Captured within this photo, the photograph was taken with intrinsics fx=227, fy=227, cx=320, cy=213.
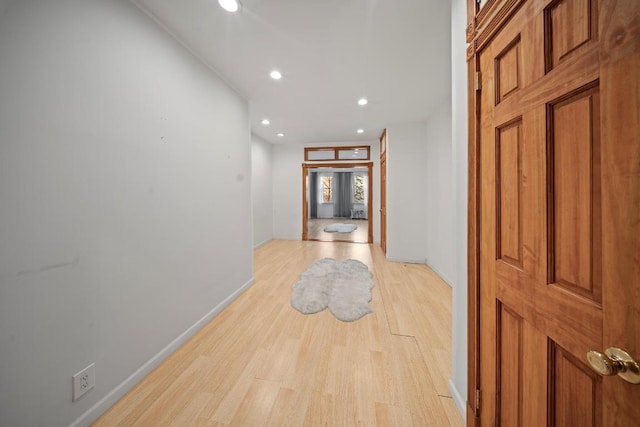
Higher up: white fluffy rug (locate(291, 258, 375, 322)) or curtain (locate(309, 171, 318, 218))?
curtain (locate(309, 171, 318, 218))

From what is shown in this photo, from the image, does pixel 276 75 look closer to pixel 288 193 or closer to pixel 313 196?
pixel 288 193

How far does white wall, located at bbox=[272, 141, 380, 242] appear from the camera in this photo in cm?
590

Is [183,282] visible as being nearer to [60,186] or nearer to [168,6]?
[60,186]

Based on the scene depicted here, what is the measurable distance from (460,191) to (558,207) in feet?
1.96

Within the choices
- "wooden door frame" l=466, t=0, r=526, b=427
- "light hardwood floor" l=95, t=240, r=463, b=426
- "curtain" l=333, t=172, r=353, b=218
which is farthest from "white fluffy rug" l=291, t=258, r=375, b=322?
"curtain" l=333, t=172, r=353, b=218

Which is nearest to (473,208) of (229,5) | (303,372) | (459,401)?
(459,401)

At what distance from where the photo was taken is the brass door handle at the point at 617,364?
48 centimetres

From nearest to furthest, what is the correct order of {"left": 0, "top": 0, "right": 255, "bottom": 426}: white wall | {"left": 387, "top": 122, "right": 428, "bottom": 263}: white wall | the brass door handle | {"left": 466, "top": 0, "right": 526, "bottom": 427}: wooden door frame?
the brass door handle, {"left": 0, "top": 0, "right": 255, "bottom": 426}: white wall, {"left": 466, "top": 0, "right": 526, "bottom": 427}: wooden door frame, {"left": 387, "top": 122, "right": 428, "bottom": 263}: white wall

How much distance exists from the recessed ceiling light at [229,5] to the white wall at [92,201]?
57 cm

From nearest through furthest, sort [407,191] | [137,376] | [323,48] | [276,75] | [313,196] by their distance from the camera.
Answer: [137,376] → [323,48] → [276,75] → [407,191] → [313,196]

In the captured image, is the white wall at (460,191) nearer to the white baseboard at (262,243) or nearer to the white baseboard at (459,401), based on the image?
the white baseboard at (459,401)

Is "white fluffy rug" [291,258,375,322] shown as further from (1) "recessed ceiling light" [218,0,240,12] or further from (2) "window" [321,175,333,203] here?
(2) "window" [321,175,333,203]

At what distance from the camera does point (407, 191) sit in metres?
4.28

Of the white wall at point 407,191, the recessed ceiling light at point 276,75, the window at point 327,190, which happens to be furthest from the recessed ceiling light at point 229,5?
the window at point 327,190
